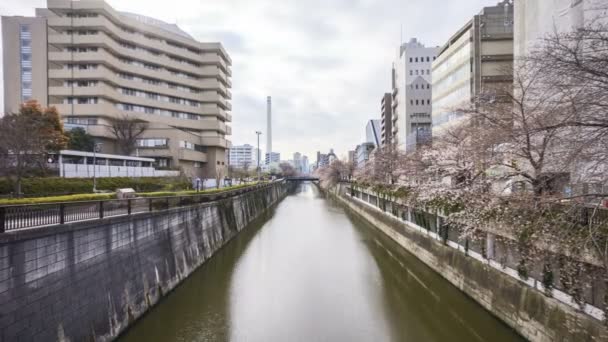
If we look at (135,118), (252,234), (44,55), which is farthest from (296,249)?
(44,55)

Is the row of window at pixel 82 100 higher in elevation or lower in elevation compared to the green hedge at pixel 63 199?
higher

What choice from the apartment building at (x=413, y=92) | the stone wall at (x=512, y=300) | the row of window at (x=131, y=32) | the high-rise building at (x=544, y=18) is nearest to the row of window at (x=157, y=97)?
the row of window at (x=131, y=32)

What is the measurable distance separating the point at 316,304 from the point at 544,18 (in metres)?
22.9

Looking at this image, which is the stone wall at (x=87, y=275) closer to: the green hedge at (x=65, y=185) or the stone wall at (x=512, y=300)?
the green hedge at (x=65, y=185)

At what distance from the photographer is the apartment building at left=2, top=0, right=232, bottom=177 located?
40.1m

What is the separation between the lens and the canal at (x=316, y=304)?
9.40 metres

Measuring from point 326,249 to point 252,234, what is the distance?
28.1 ft

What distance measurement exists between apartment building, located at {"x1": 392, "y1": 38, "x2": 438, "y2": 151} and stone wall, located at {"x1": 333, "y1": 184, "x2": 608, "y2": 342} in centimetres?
3925

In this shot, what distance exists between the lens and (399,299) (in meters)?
12.3

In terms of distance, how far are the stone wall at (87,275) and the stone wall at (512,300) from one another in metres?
11.4

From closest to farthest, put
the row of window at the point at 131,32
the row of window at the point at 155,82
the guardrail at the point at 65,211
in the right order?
the guardrail at the point at 65,211 < the row of window at the point at 131,32 < the row of window at the point at 155,82

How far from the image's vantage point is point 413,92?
57500 mm

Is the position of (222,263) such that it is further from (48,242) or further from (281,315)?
(48,242)

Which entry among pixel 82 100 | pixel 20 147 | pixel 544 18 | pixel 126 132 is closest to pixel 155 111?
pixel 126 132
